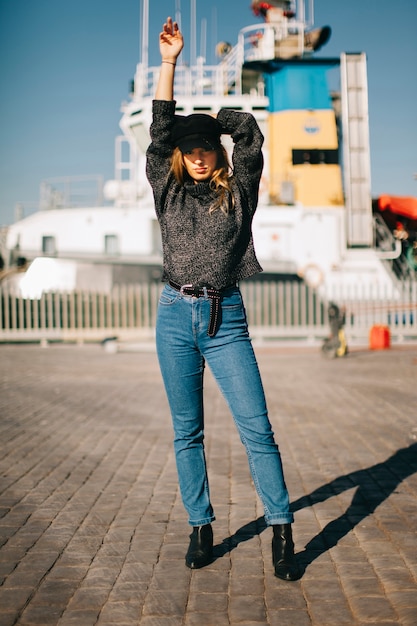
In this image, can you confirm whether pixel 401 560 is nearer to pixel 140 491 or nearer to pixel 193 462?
pixel 193 462

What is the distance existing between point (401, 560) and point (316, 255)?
17575 millimetres

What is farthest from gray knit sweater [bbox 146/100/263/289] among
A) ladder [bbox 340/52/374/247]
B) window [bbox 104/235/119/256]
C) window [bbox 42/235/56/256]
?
window [bbox 42/235/56/256]

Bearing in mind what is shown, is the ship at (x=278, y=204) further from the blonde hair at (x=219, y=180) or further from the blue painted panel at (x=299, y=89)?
the blonde hair at (x=219, y=180)

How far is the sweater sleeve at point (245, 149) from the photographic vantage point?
282 centimetres

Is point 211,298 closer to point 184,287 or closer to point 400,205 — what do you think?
point 184,287

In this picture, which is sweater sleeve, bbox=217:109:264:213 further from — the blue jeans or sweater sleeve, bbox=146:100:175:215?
the blue jeans

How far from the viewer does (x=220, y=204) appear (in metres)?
2.74

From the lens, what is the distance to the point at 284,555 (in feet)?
8.96

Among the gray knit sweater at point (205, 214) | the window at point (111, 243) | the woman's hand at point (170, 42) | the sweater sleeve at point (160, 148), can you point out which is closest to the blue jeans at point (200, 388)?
the gray knit sweater at point (205, 214)

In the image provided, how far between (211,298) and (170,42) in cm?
116

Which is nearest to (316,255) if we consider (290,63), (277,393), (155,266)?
(155,266)

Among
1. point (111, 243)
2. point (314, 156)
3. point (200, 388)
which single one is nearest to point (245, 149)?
point (200, 388)

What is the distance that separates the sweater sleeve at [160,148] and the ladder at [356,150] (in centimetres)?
1804

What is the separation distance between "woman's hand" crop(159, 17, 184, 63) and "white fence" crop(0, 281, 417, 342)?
47.2 ft
